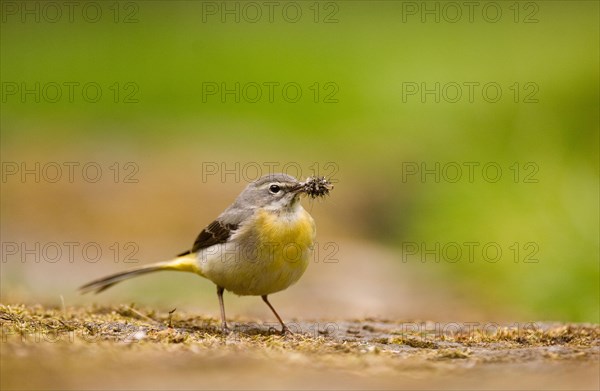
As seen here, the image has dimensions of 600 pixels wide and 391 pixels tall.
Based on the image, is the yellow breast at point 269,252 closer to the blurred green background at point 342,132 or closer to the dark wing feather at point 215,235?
the dark wing feather at point 215,235

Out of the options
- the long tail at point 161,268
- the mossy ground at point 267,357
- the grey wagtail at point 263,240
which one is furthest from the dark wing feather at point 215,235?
the mossy ground at point 267,357

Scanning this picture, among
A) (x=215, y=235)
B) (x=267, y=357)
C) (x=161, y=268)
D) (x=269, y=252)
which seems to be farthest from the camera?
(x=161, y=268)

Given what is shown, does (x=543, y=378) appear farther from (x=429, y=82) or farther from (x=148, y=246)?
(x=429, y=82)

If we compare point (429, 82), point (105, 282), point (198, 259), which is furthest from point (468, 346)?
point (429, 82)

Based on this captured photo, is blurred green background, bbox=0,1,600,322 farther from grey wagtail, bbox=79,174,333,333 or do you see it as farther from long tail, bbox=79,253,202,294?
grey wagtail, bbox=79,174,333,333

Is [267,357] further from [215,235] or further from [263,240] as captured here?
[215,235]

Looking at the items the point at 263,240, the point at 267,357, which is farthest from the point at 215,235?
the point at 267,357
